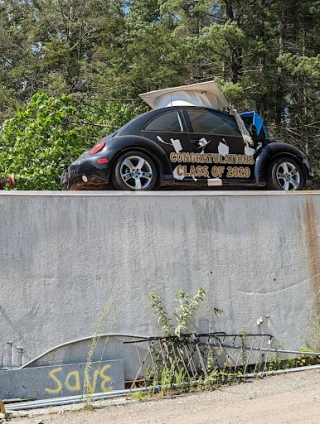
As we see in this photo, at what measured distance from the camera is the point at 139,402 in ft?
18.5

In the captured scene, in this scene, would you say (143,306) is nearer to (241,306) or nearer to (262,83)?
(241,306)

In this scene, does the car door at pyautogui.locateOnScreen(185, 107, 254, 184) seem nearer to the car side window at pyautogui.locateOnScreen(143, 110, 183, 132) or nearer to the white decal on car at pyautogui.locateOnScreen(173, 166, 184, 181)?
the car side window at pyautogui.locateOnScreen(143, 110, 183, 132)

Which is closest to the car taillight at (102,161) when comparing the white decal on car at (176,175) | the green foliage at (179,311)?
the white decal on car at (176,175)

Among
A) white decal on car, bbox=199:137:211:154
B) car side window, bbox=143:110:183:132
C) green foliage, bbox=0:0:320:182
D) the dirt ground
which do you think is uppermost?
green foliage, bbox=0:0:320:182

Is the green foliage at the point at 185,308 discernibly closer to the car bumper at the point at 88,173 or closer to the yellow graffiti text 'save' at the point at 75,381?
the yellow graffiti text 'save' at the point at 75,381

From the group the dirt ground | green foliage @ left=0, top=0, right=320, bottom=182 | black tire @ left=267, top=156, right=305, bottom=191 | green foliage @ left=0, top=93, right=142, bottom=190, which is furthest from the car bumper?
green foliage @ left=0, top=0, right=320, bottom=182

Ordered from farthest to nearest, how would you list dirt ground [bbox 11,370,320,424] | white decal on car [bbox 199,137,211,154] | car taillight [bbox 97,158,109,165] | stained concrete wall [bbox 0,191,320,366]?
white decal on car [bbox 199,137,211,154] < car taillight [bbox 97,158,109,165] < stained concrete wall [bbox 0,191,320,366] < dirt ground [bbox 11,370,320,424]

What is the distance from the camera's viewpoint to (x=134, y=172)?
7.31 meters

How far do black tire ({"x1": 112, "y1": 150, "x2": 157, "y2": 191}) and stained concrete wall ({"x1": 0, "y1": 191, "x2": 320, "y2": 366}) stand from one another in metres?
0.49

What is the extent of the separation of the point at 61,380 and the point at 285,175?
463 cm

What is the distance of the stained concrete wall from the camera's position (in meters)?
6.22

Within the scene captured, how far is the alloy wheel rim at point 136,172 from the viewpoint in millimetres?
7254

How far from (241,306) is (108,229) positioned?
6.89 ft

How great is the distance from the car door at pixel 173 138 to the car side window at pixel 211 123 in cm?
23
